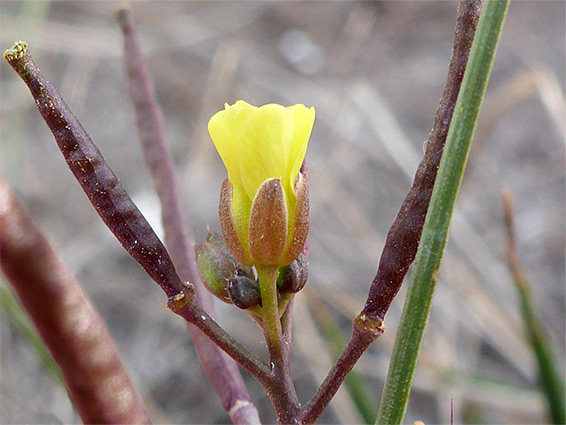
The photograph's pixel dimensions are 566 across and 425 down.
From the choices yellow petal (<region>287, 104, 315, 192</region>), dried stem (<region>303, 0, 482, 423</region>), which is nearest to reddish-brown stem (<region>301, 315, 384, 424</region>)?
dried stem (<region>303, 0, 482, 423</region>)

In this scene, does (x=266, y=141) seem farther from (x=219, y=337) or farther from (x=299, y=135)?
(x=219, y=337)

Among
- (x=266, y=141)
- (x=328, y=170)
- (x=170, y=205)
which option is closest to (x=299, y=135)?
(x=266, y=141)

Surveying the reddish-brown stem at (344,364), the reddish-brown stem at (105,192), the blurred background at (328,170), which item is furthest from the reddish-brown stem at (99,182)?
the blurred background at (328,170)

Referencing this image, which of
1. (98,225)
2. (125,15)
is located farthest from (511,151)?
(125,15)

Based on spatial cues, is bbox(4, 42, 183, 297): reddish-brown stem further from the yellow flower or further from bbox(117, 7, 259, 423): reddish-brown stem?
bbox(117, 7, 259, 423): reddish-brown stem

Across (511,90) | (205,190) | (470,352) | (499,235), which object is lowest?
(470,352)

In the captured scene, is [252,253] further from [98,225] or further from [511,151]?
[511,151]

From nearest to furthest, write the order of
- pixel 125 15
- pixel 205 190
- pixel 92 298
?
pixel 125 15
pixel 92 298
pixel 205 190
